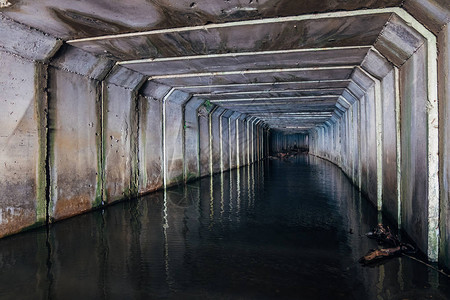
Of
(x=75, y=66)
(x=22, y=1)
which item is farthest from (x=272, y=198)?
(x=22, y=1)

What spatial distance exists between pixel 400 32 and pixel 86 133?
201 inches

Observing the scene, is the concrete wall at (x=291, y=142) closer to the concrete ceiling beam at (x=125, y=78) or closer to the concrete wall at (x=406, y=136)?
the concrete wall at (x=406, y=136)

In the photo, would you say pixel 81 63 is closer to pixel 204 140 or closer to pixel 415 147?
pixel 415 147

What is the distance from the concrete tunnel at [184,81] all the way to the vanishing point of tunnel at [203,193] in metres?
0.03

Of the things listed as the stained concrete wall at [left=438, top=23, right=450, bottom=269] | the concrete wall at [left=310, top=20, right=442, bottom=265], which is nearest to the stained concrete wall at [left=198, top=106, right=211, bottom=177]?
the concrete wall at [left=310, top=20, right=442, bottom=265]

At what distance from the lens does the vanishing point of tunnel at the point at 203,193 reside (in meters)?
2.91

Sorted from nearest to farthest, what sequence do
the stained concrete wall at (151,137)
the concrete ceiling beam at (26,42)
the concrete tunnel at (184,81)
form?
the concrete tunnel at (184,81) < the concrete ceiling beam at (26,42) < the stained concrete wall at (151,137)

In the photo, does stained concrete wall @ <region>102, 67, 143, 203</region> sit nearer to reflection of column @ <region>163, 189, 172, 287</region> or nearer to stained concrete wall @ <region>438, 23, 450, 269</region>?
reflection of column @ <region>163, 189, 172, 287</region>

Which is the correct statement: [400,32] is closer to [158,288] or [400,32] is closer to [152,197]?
[158,288]

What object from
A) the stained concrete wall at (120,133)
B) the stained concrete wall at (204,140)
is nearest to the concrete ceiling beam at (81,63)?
the stained concrete wall at (120,133)

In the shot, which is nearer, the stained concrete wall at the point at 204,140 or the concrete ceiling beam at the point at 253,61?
the concrete ceiling beam at the point at 253,61

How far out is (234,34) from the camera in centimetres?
425

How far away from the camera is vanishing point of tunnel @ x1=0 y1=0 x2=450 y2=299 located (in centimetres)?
291

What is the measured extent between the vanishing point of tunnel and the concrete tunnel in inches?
1.1
